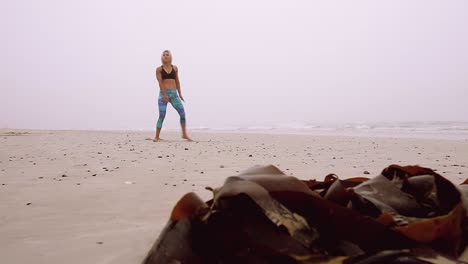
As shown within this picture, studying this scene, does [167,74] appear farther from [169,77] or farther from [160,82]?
[160,82]

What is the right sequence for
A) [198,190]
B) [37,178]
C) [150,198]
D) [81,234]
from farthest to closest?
1. [37,178]
2. [198,190]
3. [150,198]
4. [81,234]

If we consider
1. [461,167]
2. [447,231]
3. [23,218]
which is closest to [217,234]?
[447,231]

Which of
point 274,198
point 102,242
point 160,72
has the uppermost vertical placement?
point 160,72

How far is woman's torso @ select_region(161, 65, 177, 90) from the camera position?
8391 mm

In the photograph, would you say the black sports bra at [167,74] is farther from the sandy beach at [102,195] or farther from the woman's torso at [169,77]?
the sandy beach at [102,195]

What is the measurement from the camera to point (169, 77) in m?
8.45

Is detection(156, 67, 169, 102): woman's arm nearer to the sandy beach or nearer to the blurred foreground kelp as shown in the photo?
the sandy beach

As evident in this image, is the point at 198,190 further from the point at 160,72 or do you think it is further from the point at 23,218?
the point at 160,72

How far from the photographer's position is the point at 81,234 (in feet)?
5.57

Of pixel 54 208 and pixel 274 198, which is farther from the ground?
pixel 274 198

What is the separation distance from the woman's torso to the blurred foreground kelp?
735 centimetres

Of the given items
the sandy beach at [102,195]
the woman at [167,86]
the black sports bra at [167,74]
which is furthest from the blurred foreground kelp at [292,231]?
the black sports bra at [167,74]

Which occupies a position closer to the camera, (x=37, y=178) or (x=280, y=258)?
(x=280, y=258)

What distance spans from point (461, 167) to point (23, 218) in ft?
13.6
